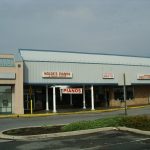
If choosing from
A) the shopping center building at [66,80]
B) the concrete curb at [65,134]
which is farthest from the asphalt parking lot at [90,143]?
the shopping center building at [66,80]

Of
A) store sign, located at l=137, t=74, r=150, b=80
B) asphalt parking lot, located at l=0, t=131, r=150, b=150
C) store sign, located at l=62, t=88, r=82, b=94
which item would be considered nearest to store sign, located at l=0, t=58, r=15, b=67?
store sign, located at l=62, t=88, r=82, b=94

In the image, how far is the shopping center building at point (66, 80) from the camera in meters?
40.8

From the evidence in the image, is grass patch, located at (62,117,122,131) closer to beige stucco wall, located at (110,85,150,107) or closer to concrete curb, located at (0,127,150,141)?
concrete curb, located at (0,127,150,141)

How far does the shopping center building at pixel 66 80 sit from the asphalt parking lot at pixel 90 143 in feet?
63.4

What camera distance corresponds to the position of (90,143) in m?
15.7

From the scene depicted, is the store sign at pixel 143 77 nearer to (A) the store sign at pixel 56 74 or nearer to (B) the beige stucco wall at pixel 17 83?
(A) the store sign at pixel 56 74

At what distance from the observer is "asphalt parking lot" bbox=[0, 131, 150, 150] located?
1471 centimetres

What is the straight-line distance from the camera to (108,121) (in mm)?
21062

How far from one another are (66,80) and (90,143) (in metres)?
29.4

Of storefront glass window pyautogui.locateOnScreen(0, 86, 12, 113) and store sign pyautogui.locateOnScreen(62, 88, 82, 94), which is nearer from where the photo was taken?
storefront glass window pyautogui.locateOnScreen(0, 86, 12, 113)

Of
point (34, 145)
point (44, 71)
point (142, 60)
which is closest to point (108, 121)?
point (34, 145)

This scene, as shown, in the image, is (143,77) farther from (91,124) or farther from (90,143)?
(90,143)

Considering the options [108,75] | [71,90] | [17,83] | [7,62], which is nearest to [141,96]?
[108,75]

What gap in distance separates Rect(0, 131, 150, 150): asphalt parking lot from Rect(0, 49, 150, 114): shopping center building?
19.3 metres
